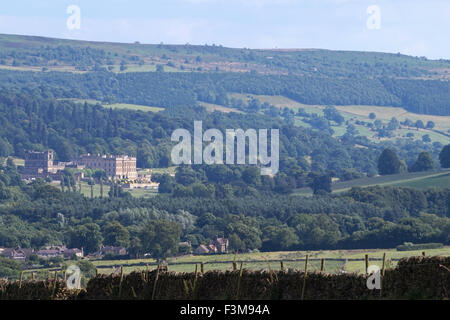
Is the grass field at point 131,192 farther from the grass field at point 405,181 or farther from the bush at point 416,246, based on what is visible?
the bush at point 416,246

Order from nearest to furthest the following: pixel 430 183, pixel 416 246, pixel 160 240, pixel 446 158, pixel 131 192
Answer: pixel 416 246, pixel 160 240, pixel 430 183, pixel 446 158, pixel 131 192

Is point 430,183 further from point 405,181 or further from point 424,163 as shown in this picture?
point 424,163

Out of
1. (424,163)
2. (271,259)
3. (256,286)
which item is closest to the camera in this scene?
(256,286)

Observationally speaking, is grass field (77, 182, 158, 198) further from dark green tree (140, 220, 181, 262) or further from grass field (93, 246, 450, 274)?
grass field (93, 246, 450, 274)

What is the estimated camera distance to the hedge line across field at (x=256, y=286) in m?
25.8

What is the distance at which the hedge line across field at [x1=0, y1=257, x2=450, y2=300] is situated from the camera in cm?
→ 2578

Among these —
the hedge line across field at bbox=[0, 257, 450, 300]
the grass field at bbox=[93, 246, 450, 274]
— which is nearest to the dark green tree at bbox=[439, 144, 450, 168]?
the grass field at bbox=[93, 246, 450, 274]

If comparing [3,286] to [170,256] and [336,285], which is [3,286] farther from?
[170,256]

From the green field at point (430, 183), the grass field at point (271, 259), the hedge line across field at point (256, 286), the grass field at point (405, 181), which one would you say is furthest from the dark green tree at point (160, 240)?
the hedge line across field at point (256, 286)

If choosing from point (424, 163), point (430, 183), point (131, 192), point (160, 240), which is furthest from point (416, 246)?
point (131, 192)

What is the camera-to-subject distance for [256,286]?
1089 inches

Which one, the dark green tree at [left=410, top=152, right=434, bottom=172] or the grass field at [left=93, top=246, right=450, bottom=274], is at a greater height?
the grass field at [left=93, top=246, right=450, bottom=274]

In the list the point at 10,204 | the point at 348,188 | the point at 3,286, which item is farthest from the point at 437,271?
the point at 348,188
